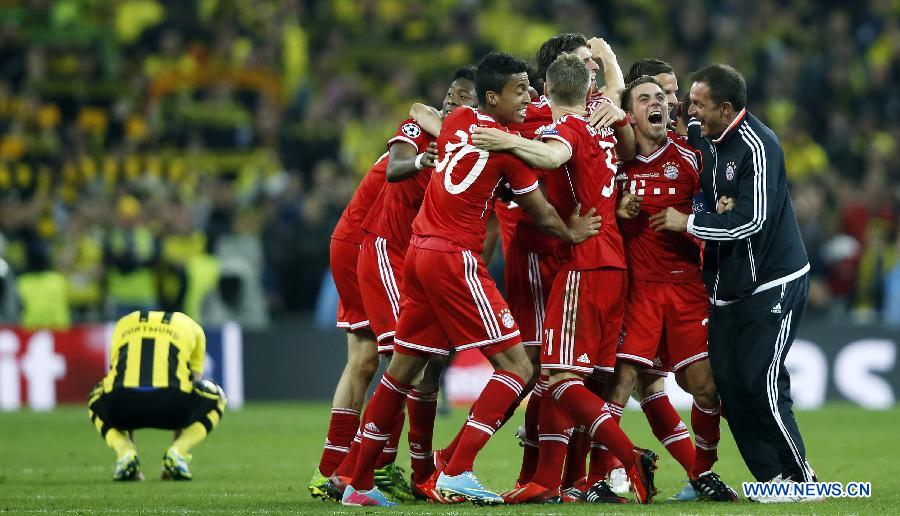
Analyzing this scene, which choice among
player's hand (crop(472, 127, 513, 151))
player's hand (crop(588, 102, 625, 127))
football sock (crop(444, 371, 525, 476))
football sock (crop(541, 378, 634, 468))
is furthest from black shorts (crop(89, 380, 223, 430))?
player's hand (crop(588, 102, 625, 127))

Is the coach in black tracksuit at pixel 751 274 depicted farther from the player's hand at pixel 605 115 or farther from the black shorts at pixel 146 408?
the black shorts at pixel 146 408

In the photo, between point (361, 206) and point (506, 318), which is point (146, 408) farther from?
point (506, 318)

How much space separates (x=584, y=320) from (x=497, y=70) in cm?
163

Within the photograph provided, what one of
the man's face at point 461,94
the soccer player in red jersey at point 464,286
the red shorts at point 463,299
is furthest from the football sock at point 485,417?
the man's face at point 461,94

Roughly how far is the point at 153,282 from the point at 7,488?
8.93 metres

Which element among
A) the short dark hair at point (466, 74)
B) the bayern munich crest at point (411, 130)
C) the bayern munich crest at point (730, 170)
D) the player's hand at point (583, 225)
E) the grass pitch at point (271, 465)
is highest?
the short dark hair at point (466, 74)

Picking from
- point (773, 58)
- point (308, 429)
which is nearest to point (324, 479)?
point (308, 429)

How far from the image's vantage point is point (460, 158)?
28.9ft

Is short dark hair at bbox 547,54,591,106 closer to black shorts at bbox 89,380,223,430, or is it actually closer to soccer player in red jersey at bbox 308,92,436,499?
soccer player in red jersey at bbox 308,92,436,499

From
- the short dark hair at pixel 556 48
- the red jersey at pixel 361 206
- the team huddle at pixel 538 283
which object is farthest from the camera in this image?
the red jersey at pixel 361 206

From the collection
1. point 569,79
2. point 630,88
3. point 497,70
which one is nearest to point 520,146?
point 497,70

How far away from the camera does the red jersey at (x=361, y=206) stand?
10328 mm

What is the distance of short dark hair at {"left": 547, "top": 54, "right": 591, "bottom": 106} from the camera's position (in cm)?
916

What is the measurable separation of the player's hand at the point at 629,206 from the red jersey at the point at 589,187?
96 millimetres
